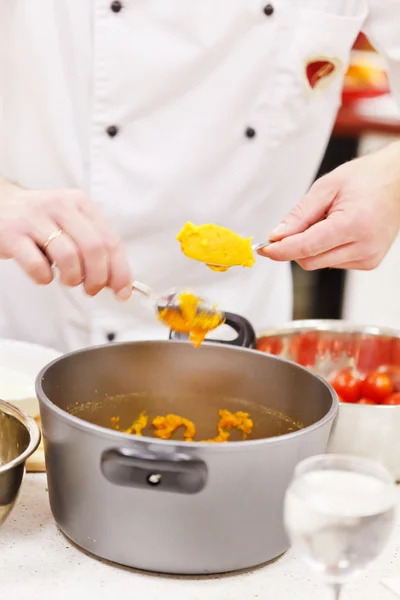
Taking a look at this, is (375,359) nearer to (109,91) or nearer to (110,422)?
(110,422)

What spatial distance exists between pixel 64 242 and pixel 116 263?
0.22 feet

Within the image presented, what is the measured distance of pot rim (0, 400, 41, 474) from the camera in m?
0.85

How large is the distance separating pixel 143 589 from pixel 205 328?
0.35 m

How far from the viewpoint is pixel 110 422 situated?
1.07 meters

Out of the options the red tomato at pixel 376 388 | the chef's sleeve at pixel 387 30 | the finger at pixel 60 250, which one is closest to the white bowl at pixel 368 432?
the red tomato at pixel 376 388

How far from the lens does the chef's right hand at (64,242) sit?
968mm

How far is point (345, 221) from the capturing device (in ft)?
3.72

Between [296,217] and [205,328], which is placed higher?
[296,217]

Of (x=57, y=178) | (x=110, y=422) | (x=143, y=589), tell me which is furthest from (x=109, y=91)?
(x=143, y=589)

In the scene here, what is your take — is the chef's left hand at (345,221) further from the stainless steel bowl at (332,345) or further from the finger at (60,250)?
the finger at (60,250)

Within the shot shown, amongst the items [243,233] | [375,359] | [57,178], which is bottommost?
[375,359]

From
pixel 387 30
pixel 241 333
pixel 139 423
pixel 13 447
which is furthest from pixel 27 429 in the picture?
pixel 387 30

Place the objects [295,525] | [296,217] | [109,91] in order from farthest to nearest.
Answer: [109,91] < [296,217] < [295,525]

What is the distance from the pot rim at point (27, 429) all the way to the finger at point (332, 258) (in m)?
0.44
